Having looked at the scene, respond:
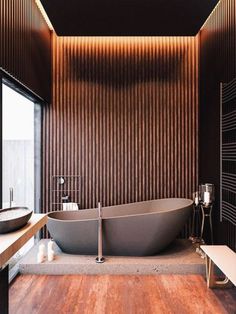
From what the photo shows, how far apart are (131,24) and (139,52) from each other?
31.5 inches

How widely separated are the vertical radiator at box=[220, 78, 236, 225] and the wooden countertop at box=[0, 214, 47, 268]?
2157 mm

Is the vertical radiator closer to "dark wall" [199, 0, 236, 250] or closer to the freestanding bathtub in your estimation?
"dark wall" [199, 0, 236, 250]

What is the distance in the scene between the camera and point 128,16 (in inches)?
148

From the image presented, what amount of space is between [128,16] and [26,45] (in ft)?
4.26

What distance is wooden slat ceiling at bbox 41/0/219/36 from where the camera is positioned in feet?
11.4

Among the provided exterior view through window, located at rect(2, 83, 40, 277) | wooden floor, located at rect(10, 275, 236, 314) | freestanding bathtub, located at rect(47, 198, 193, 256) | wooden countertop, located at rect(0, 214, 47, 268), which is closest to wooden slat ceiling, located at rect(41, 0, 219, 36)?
exterior view through window, located at rect(2, 83, 40, 277)

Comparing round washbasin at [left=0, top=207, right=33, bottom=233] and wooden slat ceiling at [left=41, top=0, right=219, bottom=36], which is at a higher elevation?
wooden slat ceiling at [left=41, top=0, right=219, bottom=36]

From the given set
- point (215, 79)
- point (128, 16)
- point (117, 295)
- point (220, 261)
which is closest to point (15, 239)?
point (117, 295)

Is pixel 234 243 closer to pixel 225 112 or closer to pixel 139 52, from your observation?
pixel 225 112

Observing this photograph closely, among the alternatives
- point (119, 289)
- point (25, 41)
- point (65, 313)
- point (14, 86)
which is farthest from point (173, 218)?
point (25, 41)

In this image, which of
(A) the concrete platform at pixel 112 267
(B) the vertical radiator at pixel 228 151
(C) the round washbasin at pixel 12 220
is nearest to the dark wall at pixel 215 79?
(B) the vertical radiator at pixel 228 151

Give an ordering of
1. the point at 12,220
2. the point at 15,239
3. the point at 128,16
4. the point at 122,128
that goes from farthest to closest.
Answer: the point at 122,128 → the point at 128,16 → the point at 12,220 → the point at 15,239

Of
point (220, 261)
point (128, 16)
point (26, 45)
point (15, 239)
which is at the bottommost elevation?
point (220, 261)

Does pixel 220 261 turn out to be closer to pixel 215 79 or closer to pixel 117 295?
pixel 117 295
